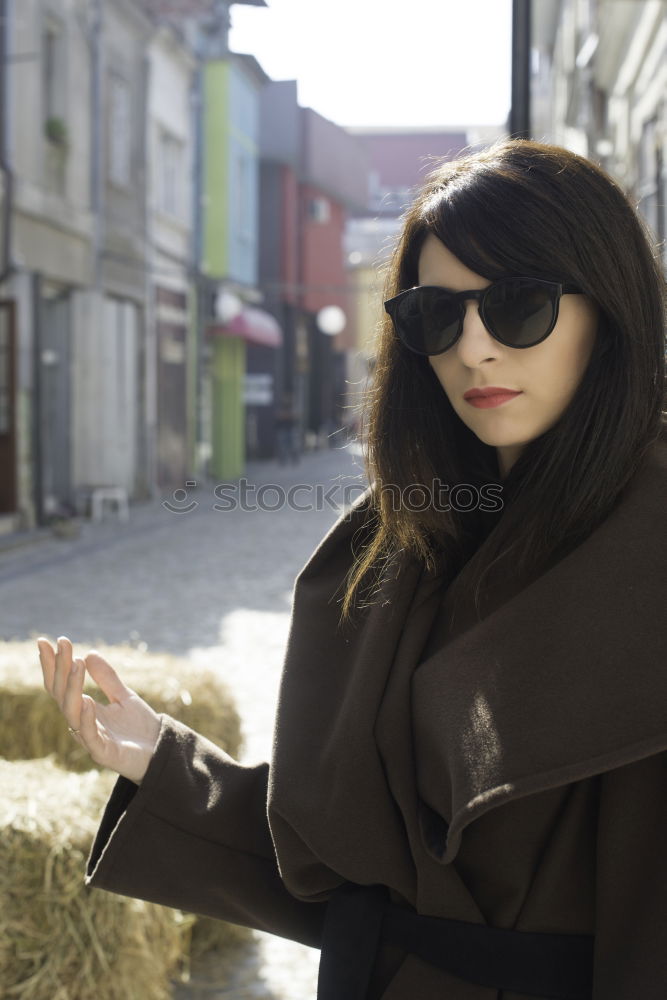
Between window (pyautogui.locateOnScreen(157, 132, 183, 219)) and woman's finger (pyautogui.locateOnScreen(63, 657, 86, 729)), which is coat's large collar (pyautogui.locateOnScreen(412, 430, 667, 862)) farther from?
window (pyautogui.locateOnScreen(157, 132, 183, 219))

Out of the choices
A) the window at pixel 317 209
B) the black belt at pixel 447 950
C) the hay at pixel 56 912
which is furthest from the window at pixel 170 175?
the black belt at pixel 447 950

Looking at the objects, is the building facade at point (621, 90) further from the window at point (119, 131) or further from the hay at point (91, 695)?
the hay at point (91, 695)

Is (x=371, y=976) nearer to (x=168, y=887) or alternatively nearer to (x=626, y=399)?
(x=168, y=887)

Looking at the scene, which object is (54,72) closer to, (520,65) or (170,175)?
(170,175)

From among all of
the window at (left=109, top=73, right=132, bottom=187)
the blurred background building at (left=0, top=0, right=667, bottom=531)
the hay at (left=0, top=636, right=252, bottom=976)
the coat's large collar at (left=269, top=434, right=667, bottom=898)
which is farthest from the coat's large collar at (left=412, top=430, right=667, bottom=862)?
the window at (left=109, top=73, right=132, bottom=187)

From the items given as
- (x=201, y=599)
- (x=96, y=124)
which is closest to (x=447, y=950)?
(x=201, y=599)

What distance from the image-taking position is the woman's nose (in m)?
1.63

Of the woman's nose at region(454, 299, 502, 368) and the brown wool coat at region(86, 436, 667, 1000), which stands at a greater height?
the woman's nose at region(454, 299, 502, 368)

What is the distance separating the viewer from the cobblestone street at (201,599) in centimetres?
382

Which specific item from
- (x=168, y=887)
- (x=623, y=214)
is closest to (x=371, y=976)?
(x=168, y=887)

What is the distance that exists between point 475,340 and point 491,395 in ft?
0.23

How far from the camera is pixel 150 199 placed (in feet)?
65.1

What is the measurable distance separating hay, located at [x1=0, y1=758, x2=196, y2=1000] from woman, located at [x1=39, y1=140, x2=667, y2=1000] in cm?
108

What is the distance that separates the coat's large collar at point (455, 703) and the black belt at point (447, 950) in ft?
0.16
